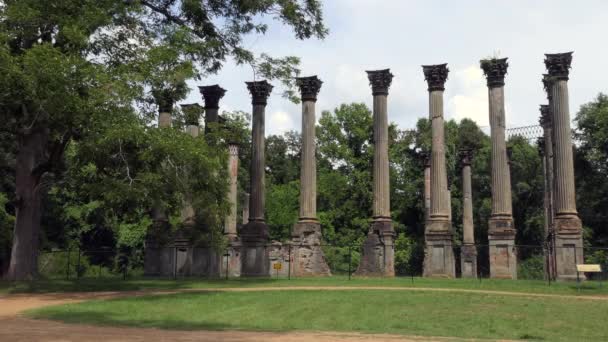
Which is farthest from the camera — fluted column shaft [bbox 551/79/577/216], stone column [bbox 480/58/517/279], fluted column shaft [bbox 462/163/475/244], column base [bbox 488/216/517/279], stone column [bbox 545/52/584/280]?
fluted column shaft [bbox 462/163/475/244]

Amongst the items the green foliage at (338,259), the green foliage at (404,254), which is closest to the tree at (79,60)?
the green foliage at (338,259)

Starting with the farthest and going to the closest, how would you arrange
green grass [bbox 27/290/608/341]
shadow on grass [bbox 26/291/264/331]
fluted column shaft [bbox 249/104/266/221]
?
fluted column shaft [bbox 249/104/266/221] < green grass [bbox 27/290/608/341] < shadow on grass [bbox 26/291/264/331]

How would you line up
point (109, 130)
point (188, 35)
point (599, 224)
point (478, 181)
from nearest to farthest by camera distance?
1. point (109, 130)
2. point (188, 35)
3. point (599, 224)
4. point (478, 181)

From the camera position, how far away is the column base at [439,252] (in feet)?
114

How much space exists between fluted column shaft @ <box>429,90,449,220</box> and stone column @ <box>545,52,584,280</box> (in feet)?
20.2

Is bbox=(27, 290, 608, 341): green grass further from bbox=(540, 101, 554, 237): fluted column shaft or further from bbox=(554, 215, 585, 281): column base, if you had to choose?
bbox=(540, 101, 554, 237): fluted column shaft

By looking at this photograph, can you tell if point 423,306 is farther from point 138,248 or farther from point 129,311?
point 138,248

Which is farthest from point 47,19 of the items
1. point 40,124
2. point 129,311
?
point 129,311

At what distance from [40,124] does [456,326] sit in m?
16.9

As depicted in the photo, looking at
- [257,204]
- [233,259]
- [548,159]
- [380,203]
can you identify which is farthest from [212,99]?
[548,159]

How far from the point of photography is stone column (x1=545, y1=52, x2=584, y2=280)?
3181 cm

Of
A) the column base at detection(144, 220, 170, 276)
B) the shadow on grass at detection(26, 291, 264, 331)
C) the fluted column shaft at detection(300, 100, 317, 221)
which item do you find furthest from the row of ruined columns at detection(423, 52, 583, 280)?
the shadow on grass at detection(26, 291, 264, 331)

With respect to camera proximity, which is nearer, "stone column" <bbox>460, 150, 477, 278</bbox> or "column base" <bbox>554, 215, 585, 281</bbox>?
"column base" <bbox>554, 215, 585, 281</bbox>

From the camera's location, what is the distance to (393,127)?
236ft
